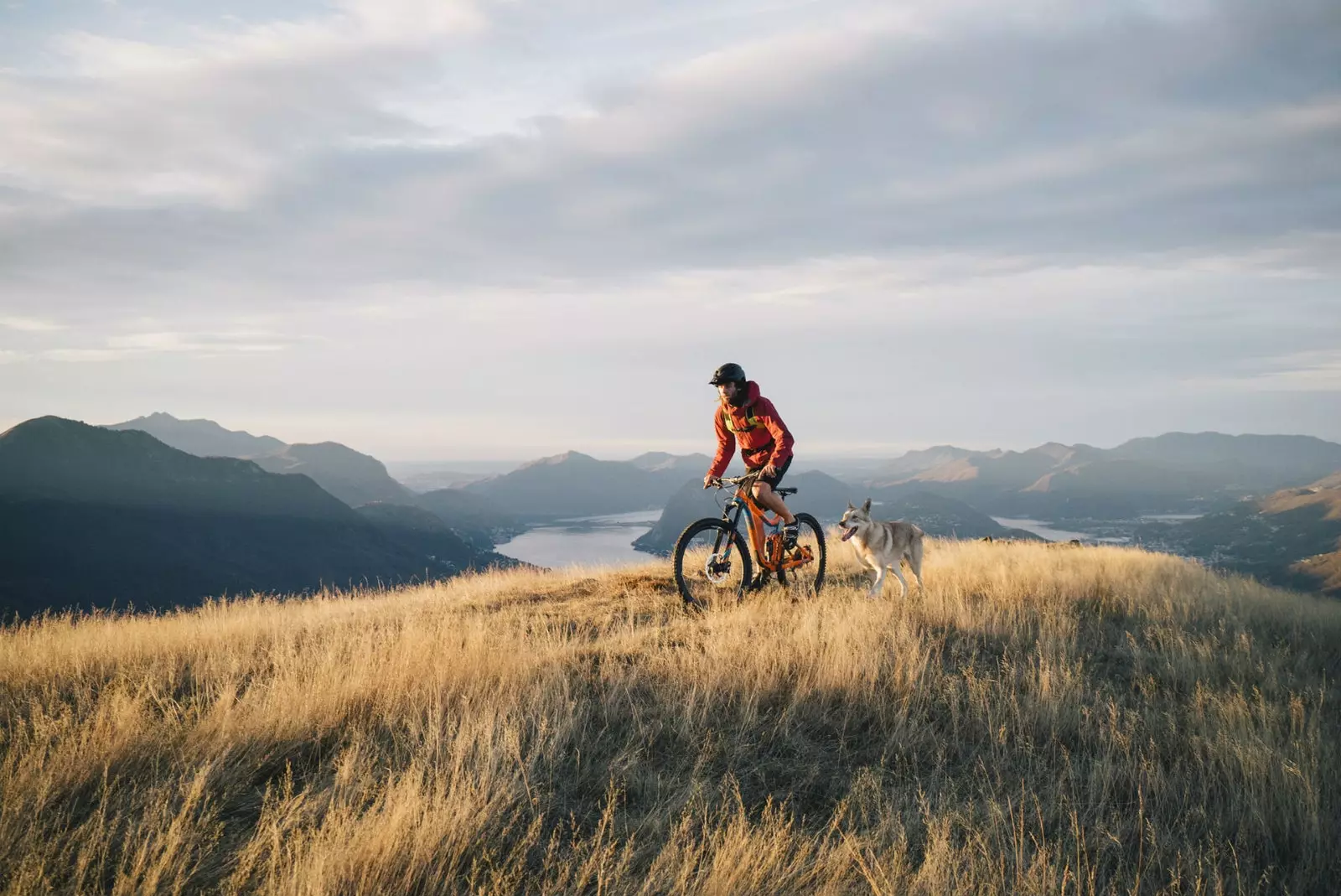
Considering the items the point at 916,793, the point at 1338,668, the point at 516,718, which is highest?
the point at 516,718

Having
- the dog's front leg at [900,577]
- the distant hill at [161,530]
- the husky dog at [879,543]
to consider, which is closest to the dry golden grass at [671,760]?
the dog's front leg at [900,577]

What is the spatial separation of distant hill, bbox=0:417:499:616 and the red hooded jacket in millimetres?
101083

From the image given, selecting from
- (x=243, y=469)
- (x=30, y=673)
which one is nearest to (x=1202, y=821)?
(x=30, y=673)

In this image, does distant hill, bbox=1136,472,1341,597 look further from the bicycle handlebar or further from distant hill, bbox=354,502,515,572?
distant hill, bbox=354,502,515,572

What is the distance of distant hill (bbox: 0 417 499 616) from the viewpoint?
125 meters

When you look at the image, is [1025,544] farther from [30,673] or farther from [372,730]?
[30,673]

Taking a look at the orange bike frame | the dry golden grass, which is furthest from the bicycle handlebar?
the dry golden grass

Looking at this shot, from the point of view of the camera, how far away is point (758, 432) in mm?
8078

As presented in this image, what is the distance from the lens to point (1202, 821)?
374cm

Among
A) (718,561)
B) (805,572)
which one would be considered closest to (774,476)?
(718,561)

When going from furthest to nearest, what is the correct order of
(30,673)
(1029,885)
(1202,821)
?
(30,673) < (1202,821) < (1029,885)

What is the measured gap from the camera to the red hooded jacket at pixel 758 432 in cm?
786

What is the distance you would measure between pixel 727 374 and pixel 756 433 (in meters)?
0.90

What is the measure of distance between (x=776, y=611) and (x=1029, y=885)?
4.48 m
